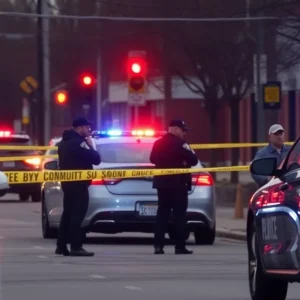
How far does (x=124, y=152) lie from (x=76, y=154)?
1.75 meters

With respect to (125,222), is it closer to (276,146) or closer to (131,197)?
(131,197)

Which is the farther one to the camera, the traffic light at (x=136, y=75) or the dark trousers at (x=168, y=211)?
the traffic light at (x=136, y=75)

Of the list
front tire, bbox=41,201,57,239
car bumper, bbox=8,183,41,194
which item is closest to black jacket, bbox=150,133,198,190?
front tire, bbox=41,201,57,239

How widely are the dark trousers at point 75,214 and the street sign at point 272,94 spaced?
29.1ft

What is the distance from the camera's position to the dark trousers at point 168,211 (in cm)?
1698

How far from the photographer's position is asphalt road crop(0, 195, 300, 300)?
12.4m

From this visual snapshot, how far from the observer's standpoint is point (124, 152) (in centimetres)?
1834

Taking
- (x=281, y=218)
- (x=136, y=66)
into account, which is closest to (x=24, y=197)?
(x=136, y=66)

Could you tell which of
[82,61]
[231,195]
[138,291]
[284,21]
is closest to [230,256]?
[138,291]

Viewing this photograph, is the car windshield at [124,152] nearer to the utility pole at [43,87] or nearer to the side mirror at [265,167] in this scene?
the side mirror at [265,167]

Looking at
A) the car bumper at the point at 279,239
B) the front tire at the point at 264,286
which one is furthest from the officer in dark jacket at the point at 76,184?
the car bumper at the point at 279,239

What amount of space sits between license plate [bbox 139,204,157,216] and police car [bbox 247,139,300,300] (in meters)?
6.55

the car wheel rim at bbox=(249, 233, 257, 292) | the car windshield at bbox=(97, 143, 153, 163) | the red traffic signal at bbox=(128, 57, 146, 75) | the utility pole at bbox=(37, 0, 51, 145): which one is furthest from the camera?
the utility pole at bbox=(37, 0, 51, 145)

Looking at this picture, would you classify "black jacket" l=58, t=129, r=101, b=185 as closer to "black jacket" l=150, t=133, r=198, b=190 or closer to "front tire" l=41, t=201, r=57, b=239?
"black jacket" l=150, t=133, r=198, b=190
